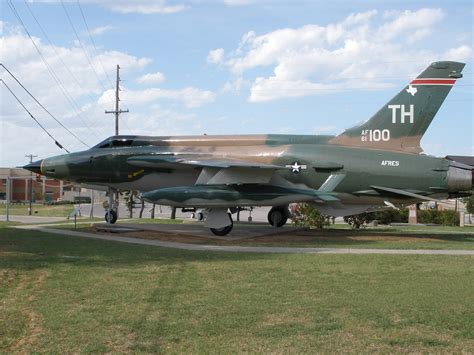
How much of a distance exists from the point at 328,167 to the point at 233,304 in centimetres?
1170

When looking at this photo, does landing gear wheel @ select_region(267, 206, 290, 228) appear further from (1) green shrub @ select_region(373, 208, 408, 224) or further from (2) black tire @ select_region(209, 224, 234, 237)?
(1) green shrub @ select_region(373, 208, 408, 224)

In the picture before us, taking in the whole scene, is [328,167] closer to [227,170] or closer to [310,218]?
[227,170]

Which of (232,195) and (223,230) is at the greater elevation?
(232,195)

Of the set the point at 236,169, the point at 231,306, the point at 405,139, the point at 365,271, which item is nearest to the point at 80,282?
the point at 231,306

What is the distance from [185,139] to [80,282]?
11946 mm

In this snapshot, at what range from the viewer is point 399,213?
44.4 meters

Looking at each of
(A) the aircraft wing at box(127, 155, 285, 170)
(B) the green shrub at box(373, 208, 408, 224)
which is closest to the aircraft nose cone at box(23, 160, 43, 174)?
(A) the aircraft wing at box(127, 155, 285, 170)

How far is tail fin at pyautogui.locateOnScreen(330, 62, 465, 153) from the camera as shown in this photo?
1875 centimetres

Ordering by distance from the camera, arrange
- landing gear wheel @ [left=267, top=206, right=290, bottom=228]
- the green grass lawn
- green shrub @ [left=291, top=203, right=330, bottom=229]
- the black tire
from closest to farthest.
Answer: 1. the green grass lawn
2. the black tire
3. landing gear wheel @ [left=267, top=206, right=290, bottom=228]
4. green shrub @ [left=291, top=203, right=330, bottom=229]

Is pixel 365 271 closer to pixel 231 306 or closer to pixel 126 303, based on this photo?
pixel 231 306

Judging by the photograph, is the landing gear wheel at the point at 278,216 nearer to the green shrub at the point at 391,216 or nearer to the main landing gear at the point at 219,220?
the main landing gear at the point at 219,220

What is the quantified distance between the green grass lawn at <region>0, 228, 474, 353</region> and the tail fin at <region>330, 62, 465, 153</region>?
6.97 metres

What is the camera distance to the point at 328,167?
750 inches

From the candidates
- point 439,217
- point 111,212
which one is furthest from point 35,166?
point 439,217
